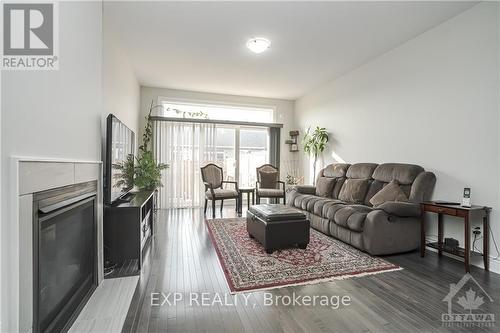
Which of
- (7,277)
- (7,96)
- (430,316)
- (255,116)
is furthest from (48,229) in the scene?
(255,116)

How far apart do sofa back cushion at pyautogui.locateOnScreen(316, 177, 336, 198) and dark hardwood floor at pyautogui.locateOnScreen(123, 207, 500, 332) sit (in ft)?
5.23

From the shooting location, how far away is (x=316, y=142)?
523 centimetres

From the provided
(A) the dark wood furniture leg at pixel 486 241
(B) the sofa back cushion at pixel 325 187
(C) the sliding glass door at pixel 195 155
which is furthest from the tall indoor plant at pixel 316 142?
(A) the dark wood furniture leg at pixel 486 241

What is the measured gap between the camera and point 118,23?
2.93 metres

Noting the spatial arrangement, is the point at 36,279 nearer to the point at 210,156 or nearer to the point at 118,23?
the point at 118,23

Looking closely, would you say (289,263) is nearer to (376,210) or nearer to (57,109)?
(376,210)

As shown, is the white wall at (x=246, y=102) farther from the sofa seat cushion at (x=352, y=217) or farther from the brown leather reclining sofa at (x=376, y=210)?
the sofa seat cushion at (x=352, y=217)

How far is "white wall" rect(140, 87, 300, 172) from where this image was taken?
5.44 meters

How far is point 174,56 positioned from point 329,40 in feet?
7.81

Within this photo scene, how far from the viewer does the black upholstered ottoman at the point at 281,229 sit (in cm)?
270

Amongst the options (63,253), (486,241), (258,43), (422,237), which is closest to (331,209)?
(422,237)

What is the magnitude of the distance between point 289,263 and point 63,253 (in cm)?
192

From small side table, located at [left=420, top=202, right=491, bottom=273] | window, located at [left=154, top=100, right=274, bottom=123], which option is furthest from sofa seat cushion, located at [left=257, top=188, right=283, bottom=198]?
small side table, located at [left=420, top=202, right=491, bottom=273]

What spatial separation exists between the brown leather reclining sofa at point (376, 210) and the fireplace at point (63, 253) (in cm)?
273
